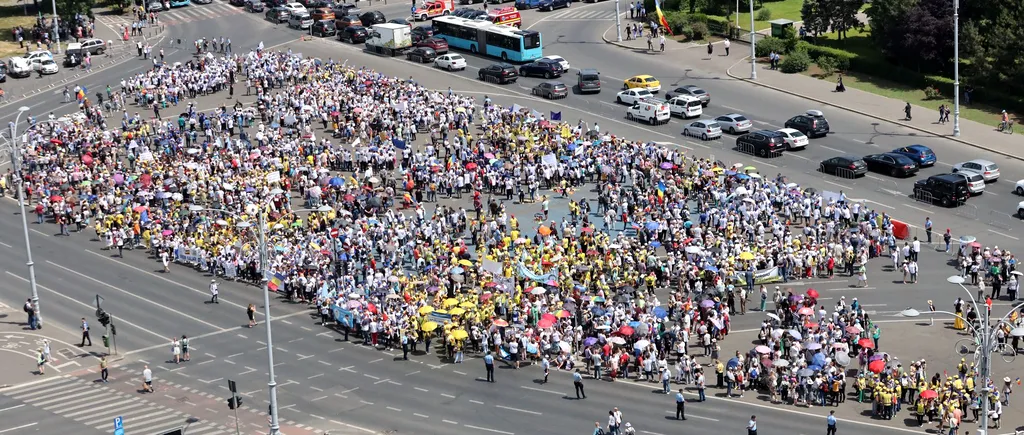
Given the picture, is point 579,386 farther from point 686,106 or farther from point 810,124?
point 686,106

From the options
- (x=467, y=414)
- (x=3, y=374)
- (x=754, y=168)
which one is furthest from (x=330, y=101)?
(x=467, y=414)

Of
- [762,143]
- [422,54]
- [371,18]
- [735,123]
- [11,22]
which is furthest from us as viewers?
[11,22]

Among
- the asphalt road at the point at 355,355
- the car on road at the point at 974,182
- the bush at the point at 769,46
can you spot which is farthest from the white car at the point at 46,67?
the car on road at the point at 974,182

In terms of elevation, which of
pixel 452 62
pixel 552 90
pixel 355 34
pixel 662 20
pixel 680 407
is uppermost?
pixel 662 20

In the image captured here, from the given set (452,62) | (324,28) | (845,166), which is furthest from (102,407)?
(324,28)

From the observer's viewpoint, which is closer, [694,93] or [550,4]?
[694,93]

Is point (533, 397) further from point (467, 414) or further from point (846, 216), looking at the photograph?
point (846, 216)

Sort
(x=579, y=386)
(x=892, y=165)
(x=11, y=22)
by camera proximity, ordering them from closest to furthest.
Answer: (x=579, y=386)
(x=892, y=165)
(x=11, y=22)
